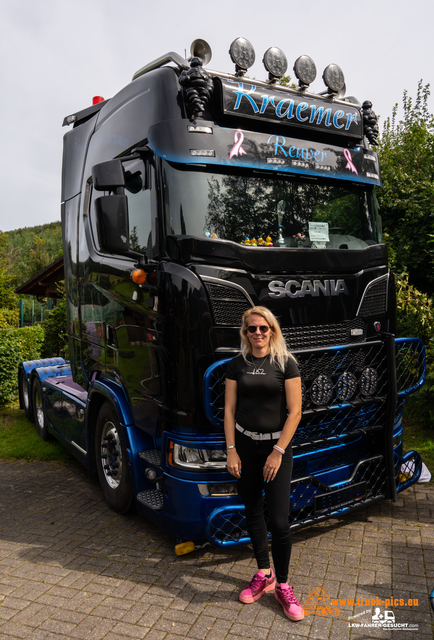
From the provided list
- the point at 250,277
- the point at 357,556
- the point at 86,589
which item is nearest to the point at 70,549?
the point at 86,589

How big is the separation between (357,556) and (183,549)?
1.26 metres

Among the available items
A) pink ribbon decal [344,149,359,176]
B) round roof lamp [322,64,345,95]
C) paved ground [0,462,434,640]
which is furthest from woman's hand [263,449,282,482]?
round roof lamp [322,64,345,95]

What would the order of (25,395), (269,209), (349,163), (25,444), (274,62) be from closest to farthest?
(269,209)
(274,62)
(349,163)
(25,444)
(25,395)

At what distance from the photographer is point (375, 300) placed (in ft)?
13.1

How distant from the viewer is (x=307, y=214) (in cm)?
400

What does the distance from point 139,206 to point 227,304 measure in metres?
1.09

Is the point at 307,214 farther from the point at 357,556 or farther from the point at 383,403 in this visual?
the point at 357,556

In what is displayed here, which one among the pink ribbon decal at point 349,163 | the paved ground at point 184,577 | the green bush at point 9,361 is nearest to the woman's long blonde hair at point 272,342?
the paved ground at point 184,577

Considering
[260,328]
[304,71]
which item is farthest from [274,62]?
[260,328]

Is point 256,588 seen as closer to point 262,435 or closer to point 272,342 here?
point 262,435

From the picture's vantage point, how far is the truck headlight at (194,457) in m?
3.37

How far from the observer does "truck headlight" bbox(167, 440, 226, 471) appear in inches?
133

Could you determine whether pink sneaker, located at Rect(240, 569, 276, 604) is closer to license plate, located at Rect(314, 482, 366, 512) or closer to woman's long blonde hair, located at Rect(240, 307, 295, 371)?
license plate, located at Rect(314, 482, 366, 512)

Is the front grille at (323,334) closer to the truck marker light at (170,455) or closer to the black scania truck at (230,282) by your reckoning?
the black scania truck at (230,282)
